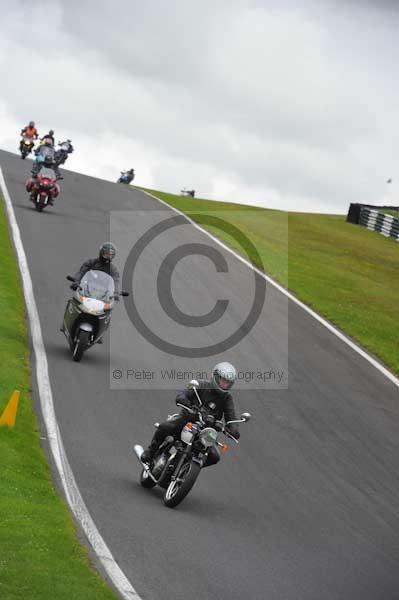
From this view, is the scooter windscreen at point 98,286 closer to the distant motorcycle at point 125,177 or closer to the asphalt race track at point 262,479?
the asphalt race track at point 262,479

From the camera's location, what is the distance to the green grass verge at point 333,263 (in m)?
29.3

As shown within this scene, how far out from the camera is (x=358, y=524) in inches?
560

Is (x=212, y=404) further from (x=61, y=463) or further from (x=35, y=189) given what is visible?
(x=35, y=189)

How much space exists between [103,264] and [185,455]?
7544 millimetres

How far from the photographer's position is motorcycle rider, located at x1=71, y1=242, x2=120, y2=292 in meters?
19.8

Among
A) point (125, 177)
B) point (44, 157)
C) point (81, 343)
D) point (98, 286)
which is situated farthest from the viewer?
point (125, 177)

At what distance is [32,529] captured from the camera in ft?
34.7

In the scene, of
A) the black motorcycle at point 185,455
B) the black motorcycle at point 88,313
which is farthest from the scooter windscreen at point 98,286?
the black motorcycle at point 185,455

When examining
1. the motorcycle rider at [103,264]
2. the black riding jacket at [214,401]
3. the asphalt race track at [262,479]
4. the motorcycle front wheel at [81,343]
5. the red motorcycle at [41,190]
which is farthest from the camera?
the red motorcycle at [41,190]

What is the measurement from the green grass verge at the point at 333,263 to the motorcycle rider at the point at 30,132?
6.45 meters

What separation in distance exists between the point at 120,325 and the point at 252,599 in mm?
13653

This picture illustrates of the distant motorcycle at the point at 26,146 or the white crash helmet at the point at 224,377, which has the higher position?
the distant motorcycle at the point at 26,146

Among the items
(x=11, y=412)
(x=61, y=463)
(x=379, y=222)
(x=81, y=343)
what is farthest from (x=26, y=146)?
(x=61, y=463)

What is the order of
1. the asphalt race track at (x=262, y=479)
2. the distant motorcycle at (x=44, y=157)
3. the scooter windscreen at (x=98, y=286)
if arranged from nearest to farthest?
the asphalt race track at (x=262, y=479) < the scooter windscreen at (x=98, y=286) < the distant motorcycle at (x=44, y=157)
